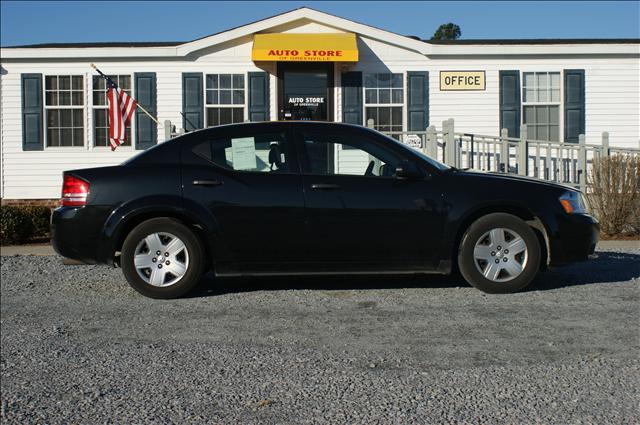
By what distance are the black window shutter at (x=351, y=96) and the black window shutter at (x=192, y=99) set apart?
9.93 feet

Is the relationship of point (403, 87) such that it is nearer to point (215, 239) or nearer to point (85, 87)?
point (85, 87)

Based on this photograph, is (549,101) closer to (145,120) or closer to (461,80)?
(461,80)

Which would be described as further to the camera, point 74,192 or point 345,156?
point 345,156

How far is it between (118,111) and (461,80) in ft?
23.5

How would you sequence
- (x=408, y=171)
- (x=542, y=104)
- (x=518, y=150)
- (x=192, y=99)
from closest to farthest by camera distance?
(x=408, y=171)
(x=518, y=150)
(x=192, y=99)
(x=542, y=104)

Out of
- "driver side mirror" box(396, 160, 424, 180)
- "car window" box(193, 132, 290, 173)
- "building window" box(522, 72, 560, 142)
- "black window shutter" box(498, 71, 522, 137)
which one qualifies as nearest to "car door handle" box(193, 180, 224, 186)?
"car window" box(193, 132, 290, 173)

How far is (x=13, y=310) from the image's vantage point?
20.5 ft

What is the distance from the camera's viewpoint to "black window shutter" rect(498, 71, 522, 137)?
53.0 feet

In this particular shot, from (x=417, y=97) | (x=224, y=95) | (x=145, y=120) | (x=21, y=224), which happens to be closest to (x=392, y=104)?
(x=417, y=97)

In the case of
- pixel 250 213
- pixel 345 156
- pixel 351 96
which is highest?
pixel 351 96

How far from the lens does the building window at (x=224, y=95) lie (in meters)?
16.1

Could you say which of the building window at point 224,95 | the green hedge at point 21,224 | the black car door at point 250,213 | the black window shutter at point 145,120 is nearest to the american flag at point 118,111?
the black window shutter at point 145,120

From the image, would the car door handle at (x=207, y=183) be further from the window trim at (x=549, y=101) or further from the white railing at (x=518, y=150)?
the window trim at (x=549, y=101)

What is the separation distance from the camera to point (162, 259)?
21.4 feet
